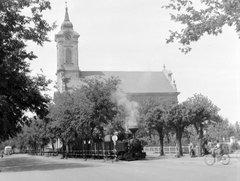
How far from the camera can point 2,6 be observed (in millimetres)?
13914

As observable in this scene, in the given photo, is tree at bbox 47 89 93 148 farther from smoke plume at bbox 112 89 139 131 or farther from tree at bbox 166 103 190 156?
tree at bbox 166 103 190 156

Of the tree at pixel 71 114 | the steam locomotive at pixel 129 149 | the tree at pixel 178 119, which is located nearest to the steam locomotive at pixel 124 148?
the steam locomotive at pixel 129 149

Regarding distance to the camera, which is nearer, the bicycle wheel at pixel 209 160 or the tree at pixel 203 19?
the tree at pixel 203 19

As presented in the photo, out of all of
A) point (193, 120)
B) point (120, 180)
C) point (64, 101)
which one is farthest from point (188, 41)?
point (64, 101)

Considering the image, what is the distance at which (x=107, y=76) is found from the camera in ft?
339

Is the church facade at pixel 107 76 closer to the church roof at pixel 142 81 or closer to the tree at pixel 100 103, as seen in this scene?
the church roof at pixel 142 81

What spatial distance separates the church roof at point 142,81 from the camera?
337 feet

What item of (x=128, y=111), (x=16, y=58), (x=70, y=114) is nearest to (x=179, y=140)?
(x=128, y=111)

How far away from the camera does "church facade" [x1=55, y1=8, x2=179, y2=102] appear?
3743 inches

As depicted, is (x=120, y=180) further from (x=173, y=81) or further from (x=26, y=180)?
(x=173, y=81)

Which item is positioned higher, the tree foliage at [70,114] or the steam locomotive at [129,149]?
the tree foliage at [70,114]

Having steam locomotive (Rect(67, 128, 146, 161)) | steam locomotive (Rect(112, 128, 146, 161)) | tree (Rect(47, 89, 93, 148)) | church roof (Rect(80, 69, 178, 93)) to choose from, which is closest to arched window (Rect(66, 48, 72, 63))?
church roof (Rect(80, 69, 178, 93))

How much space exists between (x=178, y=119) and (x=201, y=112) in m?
2.74

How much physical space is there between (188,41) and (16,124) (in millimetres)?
10093
